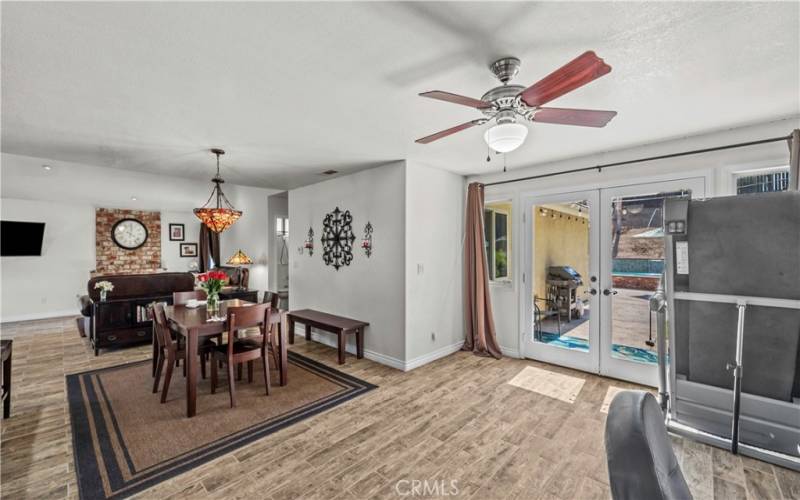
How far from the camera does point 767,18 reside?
1562 mm

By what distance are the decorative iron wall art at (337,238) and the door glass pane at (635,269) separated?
3155 millimetres

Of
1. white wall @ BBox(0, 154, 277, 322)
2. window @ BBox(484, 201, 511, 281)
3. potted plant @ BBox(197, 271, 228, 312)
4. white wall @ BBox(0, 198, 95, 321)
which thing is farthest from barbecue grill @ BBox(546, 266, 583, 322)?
white wall @ BBox(0, 198, 95, 321)

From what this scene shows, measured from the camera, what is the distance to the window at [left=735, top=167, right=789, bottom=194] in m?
2.84

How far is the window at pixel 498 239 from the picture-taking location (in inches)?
180

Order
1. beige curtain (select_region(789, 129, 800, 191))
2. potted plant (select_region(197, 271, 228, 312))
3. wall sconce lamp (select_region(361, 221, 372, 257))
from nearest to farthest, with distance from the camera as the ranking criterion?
beige curtain (select_region(789, 129, 800, 191)), potted plant (select_region(197, 271, 228, 312)), wall sconce lamp (select_region(361, 221, 372, 257))

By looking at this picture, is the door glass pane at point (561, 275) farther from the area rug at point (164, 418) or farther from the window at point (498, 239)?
the area rug at point (164, 418)

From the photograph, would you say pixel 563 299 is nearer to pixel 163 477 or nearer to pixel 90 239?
pixel 163 477

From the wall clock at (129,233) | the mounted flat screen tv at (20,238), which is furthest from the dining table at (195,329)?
the wall clock at (129,233)

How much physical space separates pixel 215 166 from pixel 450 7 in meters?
3.82

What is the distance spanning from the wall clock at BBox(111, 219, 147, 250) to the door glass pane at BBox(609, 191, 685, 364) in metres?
10.0

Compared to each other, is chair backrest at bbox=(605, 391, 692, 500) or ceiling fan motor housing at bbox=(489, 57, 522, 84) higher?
ceiling fan motor housing at bbox=(489, 57, 522, 84)

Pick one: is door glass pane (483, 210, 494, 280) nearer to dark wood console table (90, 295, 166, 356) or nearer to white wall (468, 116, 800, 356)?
white wall (468, 116, 800, 356)

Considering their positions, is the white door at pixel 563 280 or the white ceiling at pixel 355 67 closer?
the white ceiling at pixel 355 67
